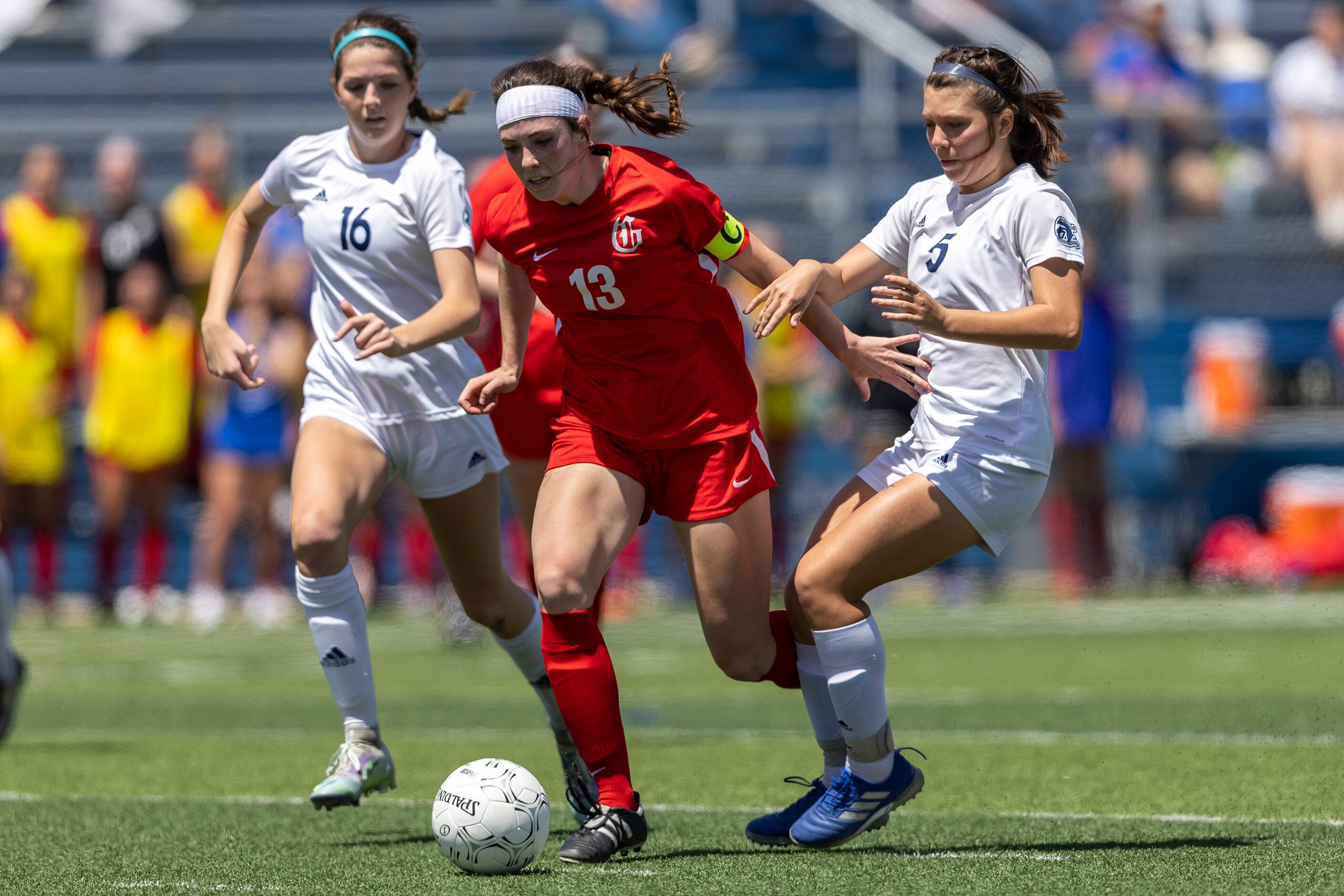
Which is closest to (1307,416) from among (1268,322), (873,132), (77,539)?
(1268,322)

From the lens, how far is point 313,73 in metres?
19.6

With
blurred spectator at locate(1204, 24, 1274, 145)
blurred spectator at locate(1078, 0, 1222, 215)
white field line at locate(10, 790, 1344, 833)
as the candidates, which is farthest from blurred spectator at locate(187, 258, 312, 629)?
blurred spectator at locate(1204, 24, 1274, 145)

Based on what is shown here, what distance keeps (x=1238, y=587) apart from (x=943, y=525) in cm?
1062

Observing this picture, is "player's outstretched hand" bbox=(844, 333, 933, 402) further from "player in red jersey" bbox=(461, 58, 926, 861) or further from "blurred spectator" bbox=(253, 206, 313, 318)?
"blurred spectator" bbox=(253, 206, 313, 318)

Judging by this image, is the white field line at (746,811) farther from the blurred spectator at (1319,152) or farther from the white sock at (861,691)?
the blurred spectator at (1319,152)

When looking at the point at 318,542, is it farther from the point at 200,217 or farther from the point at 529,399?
the point at 200,217

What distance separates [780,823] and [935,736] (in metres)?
2.64

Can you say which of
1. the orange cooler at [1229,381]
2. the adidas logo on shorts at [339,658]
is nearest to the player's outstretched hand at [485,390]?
the adidas logo on shorts at [339,658]

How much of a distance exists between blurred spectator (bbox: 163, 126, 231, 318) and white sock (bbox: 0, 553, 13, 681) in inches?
299

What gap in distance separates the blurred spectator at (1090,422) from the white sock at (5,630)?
8808mm

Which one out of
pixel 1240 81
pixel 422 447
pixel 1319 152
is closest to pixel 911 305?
pixel 422 447

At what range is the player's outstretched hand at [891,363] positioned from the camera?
499 centimetres

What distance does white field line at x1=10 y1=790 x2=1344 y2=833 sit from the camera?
5.29 meters

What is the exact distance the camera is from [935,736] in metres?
7.63
